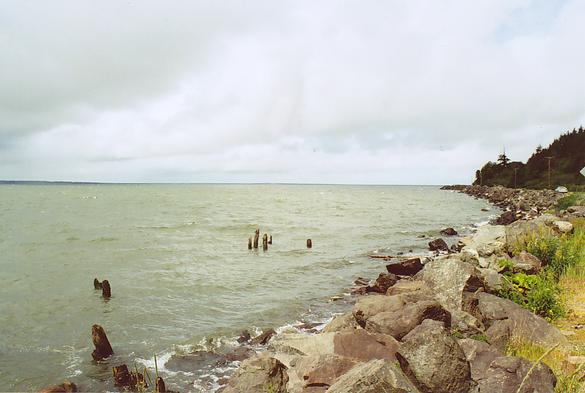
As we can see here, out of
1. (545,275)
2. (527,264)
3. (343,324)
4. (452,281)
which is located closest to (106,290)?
(343,324)

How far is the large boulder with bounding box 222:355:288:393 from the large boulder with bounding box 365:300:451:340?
2.25 meters

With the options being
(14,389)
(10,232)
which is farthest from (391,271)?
(10,232)

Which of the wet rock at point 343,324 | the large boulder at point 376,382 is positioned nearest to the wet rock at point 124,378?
the wet rock at point 343,324

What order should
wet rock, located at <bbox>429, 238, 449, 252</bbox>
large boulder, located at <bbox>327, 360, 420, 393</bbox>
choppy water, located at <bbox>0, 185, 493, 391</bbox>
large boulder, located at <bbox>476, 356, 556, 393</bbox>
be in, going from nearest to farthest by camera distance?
large boulder, located at <bbox>327, 360, 420, 393</bbox> < large boulder, located at <bbox>476, 356, 556, 393</bbox> < choppy water, located at <bbox>0, 185, 493, 391</bbox> < wet rock, located at <bbox>429, 238, 449, 252</bbox>

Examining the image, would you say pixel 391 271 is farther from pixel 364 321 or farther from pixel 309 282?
pixel 364 321

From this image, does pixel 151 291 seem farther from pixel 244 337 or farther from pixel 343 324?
pixel 343 324

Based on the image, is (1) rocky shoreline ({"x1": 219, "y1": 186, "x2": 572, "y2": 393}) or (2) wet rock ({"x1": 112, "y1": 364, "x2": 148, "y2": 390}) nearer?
(1) rocky shoreline ({"x1": 219, "y1": 186, "x2": 572, "y2": 393})

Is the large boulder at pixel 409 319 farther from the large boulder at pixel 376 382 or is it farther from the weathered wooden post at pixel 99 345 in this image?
the weathered wooden post at pixel 99 345

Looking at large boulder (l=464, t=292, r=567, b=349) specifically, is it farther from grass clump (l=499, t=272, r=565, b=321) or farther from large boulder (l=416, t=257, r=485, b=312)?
grass clump (l=499, t=272, r=565, b=321)

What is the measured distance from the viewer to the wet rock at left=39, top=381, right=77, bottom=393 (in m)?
7.86

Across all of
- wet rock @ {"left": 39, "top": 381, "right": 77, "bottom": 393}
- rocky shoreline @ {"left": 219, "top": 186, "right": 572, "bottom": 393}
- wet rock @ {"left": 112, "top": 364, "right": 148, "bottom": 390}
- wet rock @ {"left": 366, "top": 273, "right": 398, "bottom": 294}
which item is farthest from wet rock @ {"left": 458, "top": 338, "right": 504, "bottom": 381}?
wet rock @ {"left": 366, "top": 273, "right": 398, "bottom": 294}

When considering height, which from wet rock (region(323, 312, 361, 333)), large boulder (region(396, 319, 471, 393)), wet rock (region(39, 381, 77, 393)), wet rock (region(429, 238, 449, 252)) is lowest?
wet rock (region(39, 381, 77, 393))

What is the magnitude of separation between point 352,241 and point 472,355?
81.7ft

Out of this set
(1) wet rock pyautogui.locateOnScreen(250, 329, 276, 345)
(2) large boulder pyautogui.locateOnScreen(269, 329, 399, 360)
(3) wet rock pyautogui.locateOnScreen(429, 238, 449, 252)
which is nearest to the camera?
(2) large boulder pyautogui.locateOnScreen(269, 329, 399, 360)
